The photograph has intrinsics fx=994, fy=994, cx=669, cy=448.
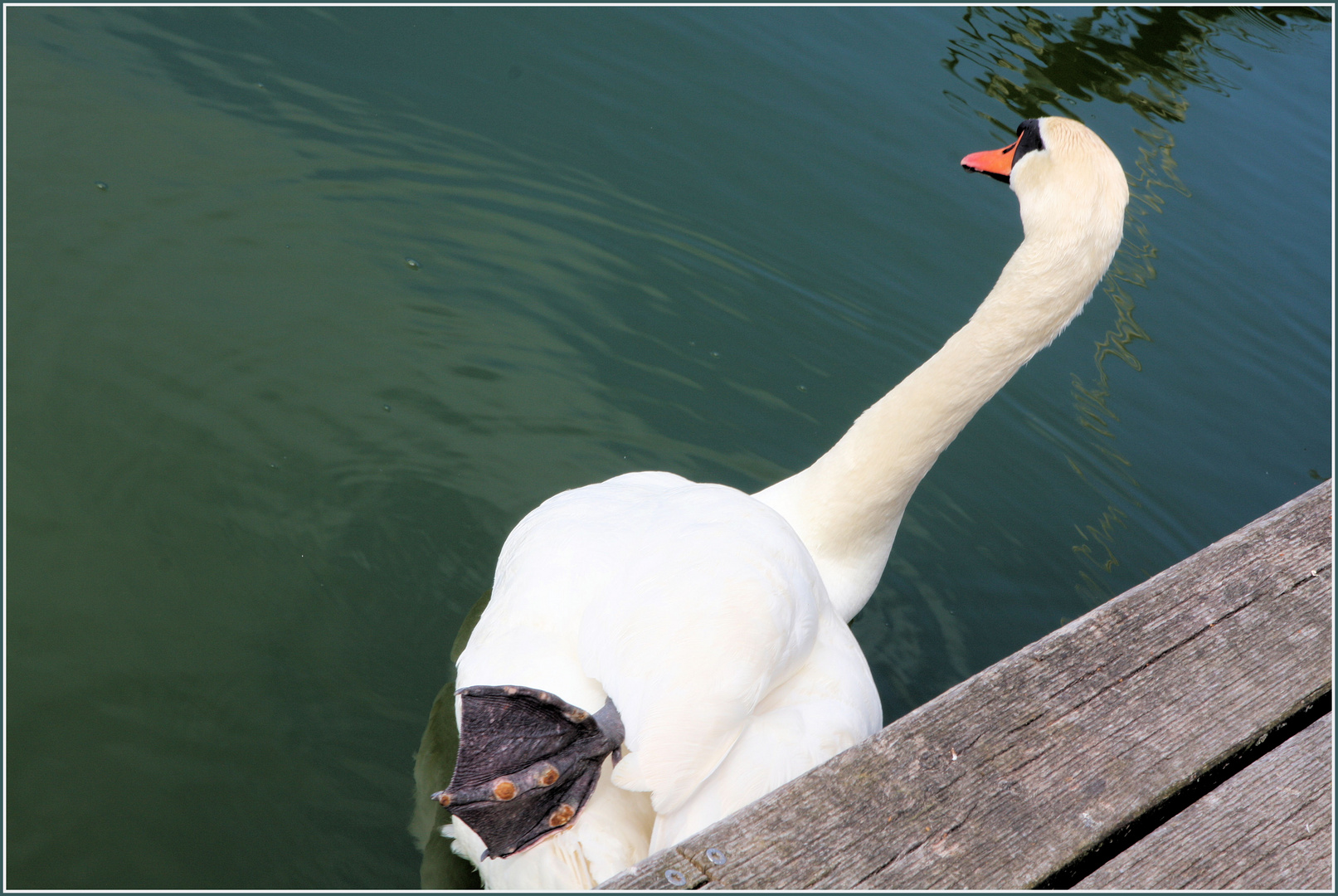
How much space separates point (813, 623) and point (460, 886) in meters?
1.32

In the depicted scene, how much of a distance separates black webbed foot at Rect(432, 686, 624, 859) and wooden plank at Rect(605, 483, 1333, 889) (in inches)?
26.0

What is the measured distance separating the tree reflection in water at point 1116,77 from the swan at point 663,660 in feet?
7.89

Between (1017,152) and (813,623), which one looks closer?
(813,623)

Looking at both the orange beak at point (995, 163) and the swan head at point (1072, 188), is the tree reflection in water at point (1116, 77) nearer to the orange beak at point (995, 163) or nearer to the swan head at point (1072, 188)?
the orange beak at point (995, 163)

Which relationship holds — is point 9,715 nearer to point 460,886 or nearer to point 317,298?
point 460,886

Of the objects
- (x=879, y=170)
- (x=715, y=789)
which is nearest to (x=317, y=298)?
(x=715, y=789)

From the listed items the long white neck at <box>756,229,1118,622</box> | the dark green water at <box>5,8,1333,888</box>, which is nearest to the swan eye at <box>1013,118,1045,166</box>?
the long white neck at <box>756,229,1118,622</box>

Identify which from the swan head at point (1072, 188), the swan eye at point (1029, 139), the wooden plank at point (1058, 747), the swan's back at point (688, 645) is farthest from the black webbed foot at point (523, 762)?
the swan eye at point (1029, 139)

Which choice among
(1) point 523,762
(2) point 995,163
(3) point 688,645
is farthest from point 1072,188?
(1) point 523,762

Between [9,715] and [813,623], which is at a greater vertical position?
[813,623]

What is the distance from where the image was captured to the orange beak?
363 cm

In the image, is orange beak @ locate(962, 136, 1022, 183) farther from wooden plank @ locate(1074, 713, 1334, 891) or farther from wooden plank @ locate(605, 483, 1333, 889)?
wooden plank @ locate(1074, 713, 1334, 891)

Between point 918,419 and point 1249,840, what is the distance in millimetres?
1963

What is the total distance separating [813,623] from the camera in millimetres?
2488
